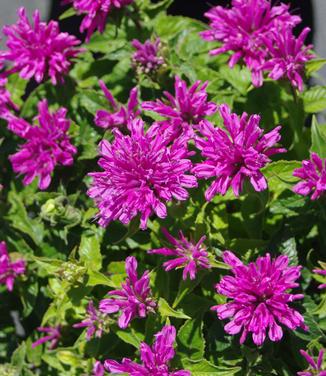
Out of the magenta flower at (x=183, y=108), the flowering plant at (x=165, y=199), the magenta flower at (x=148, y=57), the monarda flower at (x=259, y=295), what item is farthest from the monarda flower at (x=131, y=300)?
the magenta flower at (x=148, y=57)

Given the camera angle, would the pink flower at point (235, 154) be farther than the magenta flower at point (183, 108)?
No

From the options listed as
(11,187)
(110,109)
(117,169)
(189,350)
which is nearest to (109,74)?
(110,109)

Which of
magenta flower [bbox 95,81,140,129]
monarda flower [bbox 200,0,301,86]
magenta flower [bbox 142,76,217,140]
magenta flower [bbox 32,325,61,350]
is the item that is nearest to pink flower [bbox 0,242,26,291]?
magenta flower [bbox 32,325,61,350]

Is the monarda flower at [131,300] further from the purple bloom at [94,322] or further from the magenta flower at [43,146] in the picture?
the magenta flower at [43,146]

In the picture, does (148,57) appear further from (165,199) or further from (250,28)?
(165,199)

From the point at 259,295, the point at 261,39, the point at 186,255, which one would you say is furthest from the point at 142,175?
the point at 261,39
